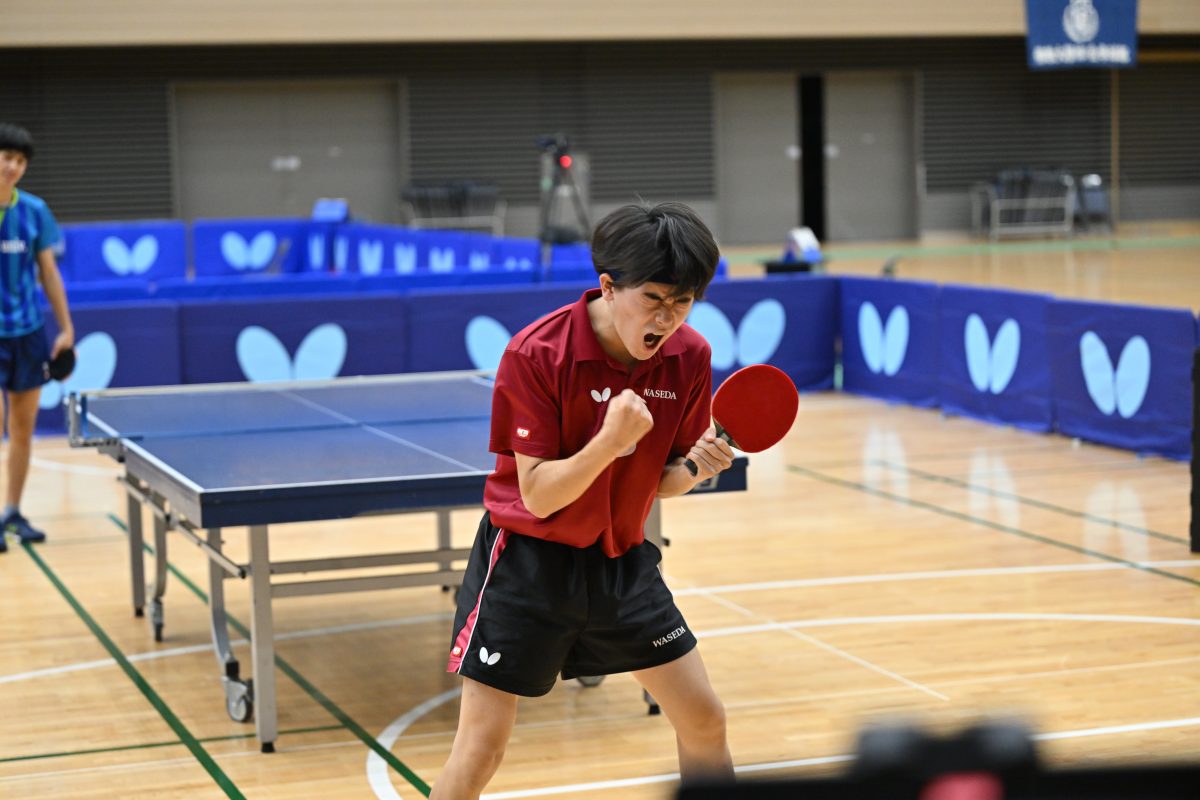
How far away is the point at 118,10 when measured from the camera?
19.9 metres

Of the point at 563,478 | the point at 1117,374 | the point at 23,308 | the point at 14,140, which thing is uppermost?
the point at 14,140

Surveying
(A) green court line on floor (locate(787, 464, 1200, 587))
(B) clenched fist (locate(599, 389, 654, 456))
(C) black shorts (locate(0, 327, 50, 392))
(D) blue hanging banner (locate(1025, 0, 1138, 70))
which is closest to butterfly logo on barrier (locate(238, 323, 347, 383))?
(A) green court line on floor (locate(787, 464, 1200, 587))

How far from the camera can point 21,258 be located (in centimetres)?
625

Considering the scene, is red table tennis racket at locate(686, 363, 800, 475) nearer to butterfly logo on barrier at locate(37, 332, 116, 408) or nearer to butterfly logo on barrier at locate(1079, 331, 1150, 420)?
butterfly logo on barrier at locate(1079, 331, 1150, 420)

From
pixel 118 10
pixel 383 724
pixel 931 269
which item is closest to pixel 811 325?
pixel 383 724

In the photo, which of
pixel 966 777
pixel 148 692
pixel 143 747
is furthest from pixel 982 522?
pixel 966 777

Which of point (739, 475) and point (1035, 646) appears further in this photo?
point (1035, 646)

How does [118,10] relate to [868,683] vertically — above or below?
above

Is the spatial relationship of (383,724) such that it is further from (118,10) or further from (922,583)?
(118,10)

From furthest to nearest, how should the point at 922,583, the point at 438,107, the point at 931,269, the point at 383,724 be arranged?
the point at 438,107 → the point at 931,269 → the point at 922,583 → the point at 383,724

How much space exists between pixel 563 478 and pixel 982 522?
4669 mm

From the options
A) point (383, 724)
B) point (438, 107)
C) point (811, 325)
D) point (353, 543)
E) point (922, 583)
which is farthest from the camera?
point (438, 107)

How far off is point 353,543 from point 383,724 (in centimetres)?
231

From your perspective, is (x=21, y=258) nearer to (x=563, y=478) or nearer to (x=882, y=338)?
(x=563, y=478)
